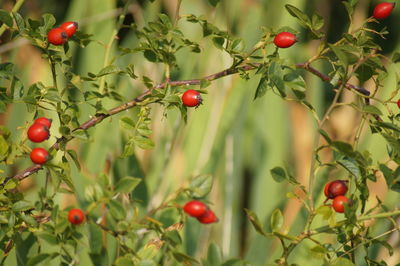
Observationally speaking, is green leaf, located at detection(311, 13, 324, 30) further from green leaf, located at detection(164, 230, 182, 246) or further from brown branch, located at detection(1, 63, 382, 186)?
green leaf, located at detection(164, 230, 182, 246)

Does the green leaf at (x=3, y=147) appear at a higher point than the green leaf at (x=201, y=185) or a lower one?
higher

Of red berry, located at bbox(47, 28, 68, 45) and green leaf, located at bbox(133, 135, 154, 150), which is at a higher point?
red berry, located at bbox(47, 28, 68, 45)

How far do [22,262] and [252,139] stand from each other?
81 centimetres

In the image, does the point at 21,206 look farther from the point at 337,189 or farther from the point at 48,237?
the point at 337,189

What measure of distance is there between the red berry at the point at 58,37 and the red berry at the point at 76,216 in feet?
0.48

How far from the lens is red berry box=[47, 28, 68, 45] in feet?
1.86

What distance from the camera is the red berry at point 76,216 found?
509 millimetres

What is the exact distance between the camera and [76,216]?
0.51 metres

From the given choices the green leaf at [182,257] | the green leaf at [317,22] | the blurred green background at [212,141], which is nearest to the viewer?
the green leaf at [182,257]

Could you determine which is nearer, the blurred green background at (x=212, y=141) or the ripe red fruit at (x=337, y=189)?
the ripe red fruit at (x=337, y=189)

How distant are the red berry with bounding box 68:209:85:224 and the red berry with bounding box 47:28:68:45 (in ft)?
0.48

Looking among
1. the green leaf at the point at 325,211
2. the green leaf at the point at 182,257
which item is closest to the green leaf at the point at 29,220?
the green leaf at the point at 182,257

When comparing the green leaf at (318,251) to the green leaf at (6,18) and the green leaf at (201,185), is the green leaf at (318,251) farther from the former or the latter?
the green leaf at (6,18)

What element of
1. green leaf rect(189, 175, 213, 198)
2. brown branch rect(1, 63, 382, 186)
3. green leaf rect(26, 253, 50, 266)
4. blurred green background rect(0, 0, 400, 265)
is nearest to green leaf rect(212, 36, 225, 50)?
brown branch rect(1, 63, 382, 186)
